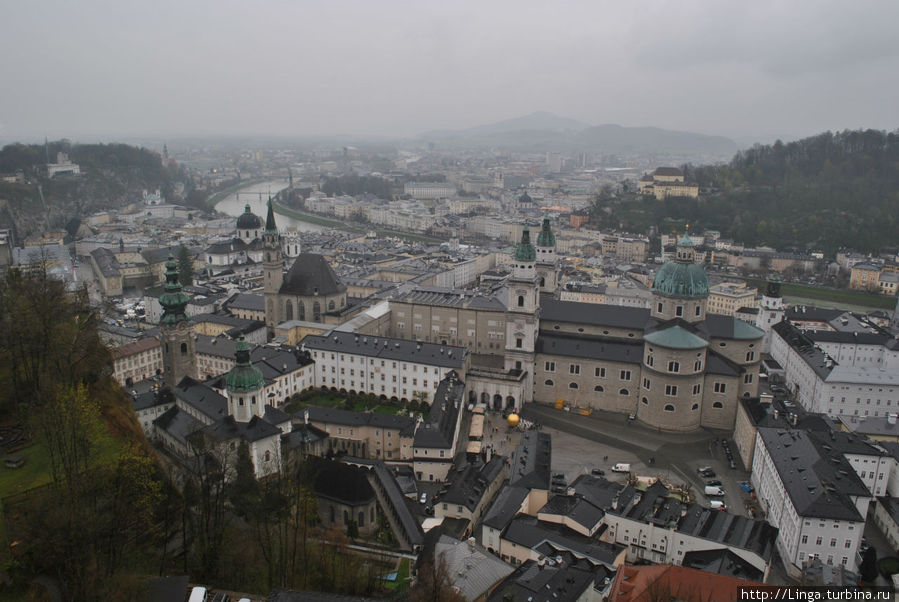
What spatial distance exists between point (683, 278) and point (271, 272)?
30.5 meters

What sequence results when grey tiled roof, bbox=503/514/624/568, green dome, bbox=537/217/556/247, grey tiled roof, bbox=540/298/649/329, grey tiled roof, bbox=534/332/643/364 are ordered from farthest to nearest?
green dome, bbox=537/217/556/247 < grey tiled roof, bbox=540/298/649/329 < grey tiled roof, bbox=534/332/643/364 < grey tiled roof, bbox=503/514/624/568

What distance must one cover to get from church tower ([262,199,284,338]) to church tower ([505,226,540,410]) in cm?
2011

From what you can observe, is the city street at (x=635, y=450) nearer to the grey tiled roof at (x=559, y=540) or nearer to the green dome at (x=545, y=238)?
the grey tiled roof at (x=559, y=540)

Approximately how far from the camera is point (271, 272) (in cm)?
5209

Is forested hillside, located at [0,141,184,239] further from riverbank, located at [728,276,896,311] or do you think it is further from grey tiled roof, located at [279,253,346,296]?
riverbank, located at [728,276,896,311]

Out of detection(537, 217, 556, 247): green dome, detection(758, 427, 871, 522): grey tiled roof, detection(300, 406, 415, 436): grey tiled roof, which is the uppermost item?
detection(537, 217, 556, 247): green dome

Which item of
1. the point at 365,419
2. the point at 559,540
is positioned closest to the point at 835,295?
the point at 365,419

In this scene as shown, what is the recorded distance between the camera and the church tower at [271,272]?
52094 millimetres

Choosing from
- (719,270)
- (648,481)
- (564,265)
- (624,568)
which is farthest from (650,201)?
(624,568)

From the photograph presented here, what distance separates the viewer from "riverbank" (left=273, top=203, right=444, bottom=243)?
11736cm

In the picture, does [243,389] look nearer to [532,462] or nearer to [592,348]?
[532,462]

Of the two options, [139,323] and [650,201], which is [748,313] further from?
[650,201]

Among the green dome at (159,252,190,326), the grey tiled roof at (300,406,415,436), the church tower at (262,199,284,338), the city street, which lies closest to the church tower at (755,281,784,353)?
the city street

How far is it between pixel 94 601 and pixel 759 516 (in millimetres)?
26505
